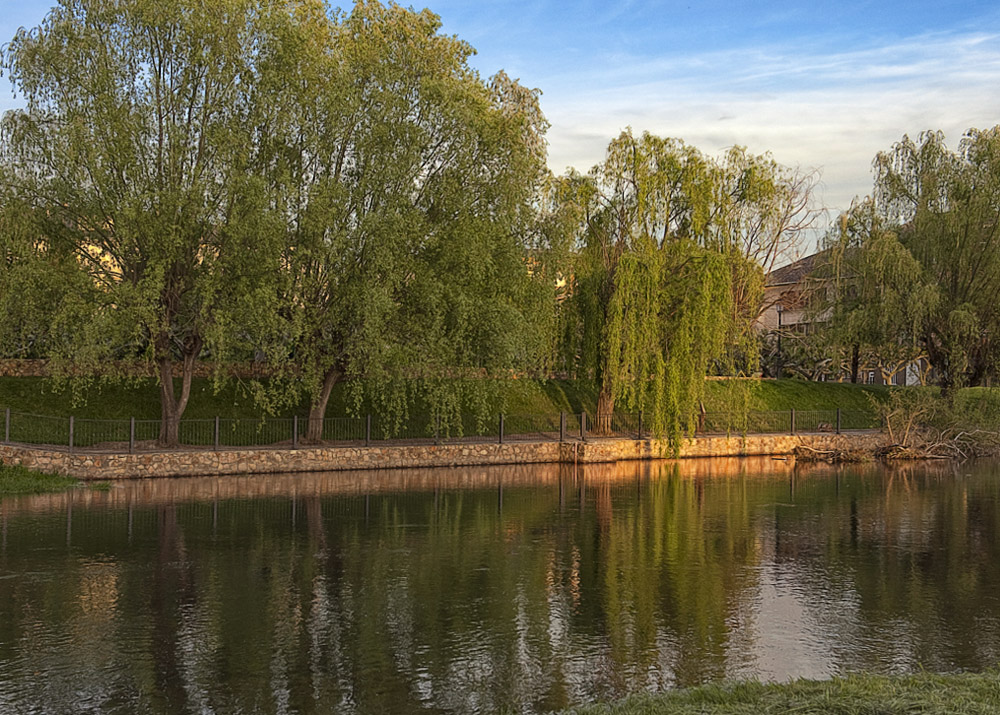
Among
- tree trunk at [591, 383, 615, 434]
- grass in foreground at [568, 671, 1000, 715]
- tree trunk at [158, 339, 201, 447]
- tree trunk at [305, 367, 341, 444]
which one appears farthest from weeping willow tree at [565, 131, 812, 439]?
grass in foreground at [568, 671, 1000, 715]

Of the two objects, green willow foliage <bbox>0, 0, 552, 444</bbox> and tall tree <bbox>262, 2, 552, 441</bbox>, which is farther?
tall tree <bbox>262, 2, 552, 441</bbox>

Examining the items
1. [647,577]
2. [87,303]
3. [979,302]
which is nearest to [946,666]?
[647,577]

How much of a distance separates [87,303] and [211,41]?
318 inches

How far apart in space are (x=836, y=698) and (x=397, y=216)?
2266cm

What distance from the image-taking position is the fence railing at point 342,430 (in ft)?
95.5

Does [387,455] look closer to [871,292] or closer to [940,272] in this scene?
[871,292]

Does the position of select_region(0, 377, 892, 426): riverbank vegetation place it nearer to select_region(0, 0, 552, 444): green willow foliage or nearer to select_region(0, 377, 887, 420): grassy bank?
select_region(0, 377, 887, 420): grassy bank

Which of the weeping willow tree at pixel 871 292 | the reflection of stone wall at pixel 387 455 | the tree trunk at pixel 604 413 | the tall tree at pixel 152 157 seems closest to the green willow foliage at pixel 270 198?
the tall tree at pixel 152 157

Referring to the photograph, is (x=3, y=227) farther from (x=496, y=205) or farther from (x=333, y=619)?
(x=333, y=619)

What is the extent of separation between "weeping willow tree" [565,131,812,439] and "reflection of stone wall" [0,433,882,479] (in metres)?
1.81

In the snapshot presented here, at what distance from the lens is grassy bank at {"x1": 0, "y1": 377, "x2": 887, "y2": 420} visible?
32562 mm

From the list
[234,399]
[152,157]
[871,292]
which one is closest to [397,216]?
[152,157]

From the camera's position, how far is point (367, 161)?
2942 cm

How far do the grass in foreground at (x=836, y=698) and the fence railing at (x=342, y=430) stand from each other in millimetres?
21777
